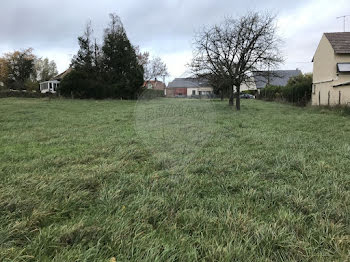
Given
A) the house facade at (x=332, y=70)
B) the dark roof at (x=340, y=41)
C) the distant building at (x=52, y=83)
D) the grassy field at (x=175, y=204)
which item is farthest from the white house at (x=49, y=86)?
the grassy field at (x=175, y=204)

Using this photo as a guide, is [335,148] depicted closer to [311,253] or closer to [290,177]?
[290,177]

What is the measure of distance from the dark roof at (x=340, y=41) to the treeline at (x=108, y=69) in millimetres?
20456

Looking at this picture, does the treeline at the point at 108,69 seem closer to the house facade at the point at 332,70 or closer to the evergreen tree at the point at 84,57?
the evergreen tree at the point at 84,57

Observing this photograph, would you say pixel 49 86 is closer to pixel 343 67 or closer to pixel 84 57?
pixel 84 57

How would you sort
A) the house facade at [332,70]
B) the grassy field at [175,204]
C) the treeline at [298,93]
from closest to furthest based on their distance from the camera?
the grassy field at [175,204] < the house facade at [332,70] < the treeline at [298,93]

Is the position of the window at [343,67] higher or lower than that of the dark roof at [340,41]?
lower

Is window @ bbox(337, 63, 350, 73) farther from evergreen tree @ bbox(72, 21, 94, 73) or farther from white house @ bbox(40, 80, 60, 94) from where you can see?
white house @ bbox(40, 80, 60, 94)

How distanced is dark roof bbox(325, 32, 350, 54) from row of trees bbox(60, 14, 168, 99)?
2044cm

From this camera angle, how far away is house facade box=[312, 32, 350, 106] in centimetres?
1531

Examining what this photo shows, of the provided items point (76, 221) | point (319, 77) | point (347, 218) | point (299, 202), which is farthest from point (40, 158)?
point (319, 77)

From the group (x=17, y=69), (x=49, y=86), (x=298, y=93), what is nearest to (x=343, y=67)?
(x=298, y=93)

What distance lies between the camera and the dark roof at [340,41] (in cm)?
1623

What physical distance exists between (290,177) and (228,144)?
6.90ft

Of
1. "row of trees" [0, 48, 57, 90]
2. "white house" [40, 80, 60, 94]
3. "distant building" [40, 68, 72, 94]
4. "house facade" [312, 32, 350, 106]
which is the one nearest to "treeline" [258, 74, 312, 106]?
"house facade" [312, 32, 350, 106]
